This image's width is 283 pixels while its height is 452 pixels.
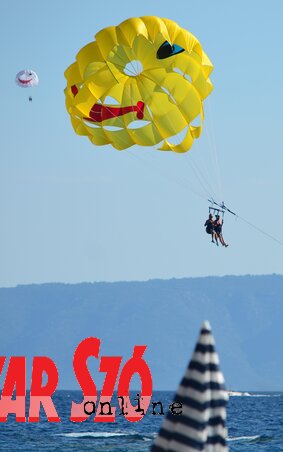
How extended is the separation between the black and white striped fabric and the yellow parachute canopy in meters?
21.8

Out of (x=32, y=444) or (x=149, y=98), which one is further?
(x=32, y=444)

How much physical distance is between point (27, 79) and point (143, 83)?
19436 millimetres

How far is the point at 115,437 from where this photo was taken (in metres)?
73.9

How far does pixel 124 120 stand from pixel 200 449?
2446 cm

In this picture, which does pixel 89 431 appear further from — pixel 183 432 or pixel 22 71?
pixel 183 432

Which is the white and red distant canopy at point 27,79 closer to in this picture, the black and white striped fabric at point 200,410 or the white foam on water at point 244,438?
the white foam on water at point 244,438

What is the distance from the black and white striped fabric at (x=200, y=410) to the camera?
16.8 metres

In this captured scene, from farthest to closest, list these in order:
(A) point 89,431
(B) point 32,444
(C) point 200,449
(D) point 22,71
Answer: (A) point 89,431, (B) point 32,444, (D) point 22,71, (C) point 200,449

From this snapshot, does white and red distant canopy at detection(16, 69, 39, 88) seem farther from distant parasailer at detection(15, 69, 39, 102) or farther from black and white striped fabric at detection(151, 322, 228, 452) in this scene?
black and white striped fabric at detection(151, 322, 228, 452)

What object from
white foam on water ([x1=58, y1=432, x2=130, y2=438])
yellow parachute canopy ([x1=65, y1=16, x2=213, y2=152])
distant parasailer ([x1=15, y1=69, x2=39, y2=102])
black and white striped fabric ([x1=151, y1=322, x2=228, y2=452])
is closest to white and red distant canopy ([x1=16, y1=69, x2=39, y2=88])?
distant parasailer ([x1=15, y1=69, x2=39, y2=102])

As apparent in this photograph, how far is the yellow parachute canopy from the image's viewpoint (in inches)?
1496

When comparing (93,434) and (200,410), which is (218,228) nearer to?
(200,410)

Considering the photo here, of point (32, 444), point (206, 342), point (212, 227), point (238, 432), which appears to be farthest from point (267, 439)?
point (206, 342)

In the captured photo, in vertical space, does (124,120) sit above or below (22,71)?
below
